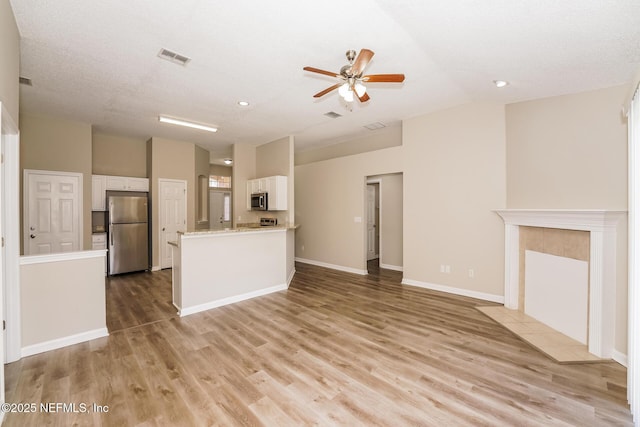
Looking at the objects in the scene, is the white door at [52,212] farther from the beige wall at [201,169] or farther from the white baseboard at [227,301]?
the white baseboard at [227,301]

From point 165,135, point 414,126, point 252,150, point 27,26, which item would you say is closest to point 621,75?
point 414,126

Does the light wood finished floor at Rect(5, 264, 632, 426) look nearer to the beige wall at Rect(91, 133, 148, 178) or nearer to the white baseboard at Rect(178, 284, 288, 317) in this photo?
the white baseboard at Rect(178, 284, 288, 317)

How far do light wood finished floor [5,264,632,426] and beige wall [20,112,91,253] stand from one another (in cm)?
320

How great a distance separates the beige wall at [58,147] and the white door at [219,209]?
4387 mm

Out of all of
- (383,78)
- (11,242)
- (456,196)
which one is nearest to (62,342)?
(11,242)

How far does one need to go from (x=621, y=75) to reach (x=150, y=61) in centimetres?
504

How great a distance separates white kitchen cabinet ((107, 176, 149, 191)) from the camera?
229 inches

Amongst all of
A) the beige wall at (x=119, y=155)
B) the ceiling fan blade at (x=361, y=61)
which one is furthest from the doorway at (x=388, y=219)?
the beige wall at (x=119, y=155)

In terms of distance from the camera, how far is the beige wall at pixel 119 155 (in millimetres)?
5846

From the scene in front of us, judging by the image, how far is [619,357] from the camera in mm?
2494

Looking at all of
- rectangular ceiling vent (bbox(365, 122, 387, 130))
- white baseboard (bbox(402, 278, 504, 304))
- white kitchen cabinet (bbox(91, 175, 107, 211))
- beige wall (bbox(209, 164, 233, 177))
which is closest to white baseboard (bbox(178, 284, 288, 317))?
white baseboard (bbox(402, 278, 504, 304))

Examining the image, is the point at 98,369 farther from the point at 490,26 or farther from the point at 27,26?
the point at 490,26

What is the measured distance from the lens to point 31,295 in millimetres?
2633

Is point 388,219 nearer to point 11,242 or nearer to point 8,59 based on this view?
point 11,242
